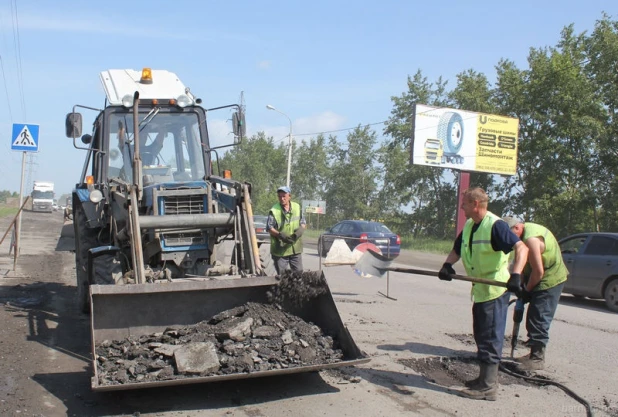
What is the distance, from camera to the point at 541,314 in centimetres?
680

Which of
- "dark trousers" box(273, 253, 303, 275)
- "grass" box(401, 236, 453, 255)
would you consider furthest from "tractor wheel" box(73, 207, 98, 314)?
"grass" box(401, 236, 453, 255)

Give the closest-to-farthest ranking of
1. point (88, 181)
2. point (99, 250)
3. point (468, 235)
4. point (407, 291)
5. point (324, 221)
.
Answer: point (468, 235) → point (99, 250) → point (88, 181) → point (407, 291) → point (324, 221)

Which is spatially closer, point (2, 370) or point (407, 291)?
point (2, 370)

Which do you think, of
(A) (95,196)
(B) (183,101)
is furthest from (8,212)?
(A) (95,196)

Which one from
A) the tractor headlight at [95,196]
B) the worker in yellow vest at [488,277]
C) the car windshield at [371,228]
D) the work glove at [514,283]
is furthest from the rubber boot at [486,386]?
the car windshield at [371,228]

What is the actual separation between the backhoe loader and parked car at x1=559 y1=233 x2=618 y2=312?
6732 mm

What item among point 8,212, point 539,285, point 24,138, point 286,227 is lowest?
point 8,212

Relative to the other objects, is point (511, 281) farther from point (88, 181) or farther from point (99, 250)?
point (88, 181)

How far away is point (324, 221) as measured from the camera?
5884 centimetres

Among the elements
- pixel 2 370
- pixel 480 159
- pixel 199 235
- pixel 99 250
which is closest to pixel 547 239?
pixel 199 235

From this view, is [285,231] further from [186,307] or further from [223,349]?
[223,349]

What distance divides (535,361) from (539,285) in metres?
0.81

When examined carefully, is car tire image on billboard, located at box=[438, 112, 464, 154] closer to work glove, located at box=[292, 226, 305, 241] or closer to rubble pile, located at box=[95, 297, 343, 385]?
work glove, located at box=[292, 226, 305, 241]

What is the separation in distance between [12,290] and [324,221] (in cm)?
4807
